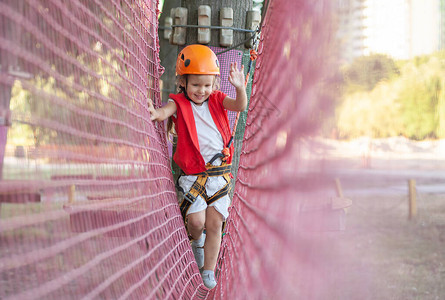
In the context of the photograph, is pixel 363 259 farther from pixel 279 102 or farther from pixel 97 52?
pixel 97 52

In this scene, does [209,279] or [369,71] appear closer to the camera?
[369,71]

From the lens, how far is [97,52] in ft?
3.27

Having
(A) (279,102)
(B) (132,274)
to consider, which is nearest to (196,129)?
(A) (279,102)

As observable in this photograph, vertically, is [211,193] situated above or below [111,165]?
below

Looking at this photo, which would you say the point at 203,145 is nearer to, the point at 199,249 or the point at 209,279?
the point at 199,249

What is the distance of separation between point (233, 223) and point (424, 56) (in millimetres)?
1067

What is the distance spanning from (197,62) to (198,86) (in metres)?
0.12

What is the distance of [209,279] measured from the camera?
212 centimetres

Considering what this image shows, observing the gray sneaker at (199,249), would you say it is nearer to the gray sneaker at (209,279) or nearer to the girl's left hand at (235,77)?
the gray sneaker at (209,279)

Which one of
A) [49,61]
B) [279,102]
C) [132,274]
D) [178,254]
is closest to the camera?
[49,61]

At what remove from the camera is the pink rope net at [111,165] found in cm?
60

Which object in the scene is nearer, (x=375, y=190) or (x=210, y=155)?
(x=375, y=190)

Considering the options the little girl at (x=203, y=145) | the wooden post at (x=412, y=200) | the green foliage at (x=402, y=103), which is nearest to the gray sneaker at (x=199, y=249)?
the little girl at (x=203, y=145)

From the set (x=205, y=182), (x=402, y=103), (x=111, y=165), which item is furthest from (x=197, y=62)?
(x=402, y=103)
